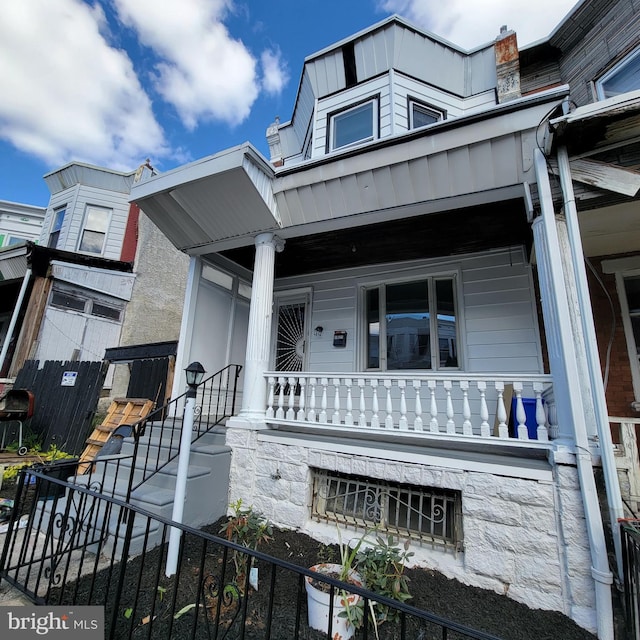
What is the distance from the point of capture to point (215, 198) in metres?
4.20

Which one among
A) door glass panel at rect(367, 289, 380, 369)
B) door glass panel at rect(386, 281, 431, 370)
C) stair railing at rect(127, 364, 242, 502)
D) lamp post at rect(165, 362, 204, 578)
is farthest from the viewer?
door glass panel at rect(367, 289, 380, 369)

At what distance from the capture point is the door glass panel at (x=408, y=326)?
16.3ft

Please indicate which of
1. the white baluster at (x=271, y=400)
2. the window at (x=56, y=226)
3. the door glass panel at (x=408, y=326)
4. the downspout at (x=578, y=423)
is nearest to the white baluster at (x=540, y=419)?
the downspout at (x=578, y=423)

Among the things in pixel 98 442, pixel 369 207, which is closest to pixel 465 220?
pixel 369 207

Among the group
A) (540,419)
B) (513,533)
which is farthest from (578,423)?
(513,533)

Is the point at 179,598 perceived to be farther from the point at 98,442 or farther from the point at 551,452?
the point at 98,442

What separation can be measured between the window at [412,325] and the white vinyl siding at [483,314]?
15 centimetres

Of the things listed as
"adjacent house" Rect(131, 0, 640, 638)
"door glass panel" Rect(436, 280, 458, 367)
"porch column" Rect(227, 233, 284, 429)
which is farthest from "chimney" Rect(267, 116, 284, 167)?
"door glass panel" Rect(436, 280, 458, 367)

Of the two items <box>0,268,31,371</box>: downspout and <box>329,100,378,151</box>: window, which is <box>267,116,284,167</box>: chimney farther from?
<box>0,268,31,371</box>: downspout

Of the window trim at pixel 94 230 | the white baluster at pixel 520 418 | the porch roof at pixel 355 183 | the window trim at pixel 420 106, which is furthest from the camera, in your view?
the window trim at pixel 94 230

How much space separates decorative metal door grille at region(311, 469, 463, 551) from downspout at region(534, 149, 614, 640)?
917 mm

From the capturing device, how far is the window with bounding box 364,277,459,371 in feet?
15.9

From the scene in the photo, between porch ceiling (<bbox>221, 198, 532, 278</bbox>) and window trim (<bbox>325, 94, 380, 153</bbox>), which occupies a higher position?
window trim (<bbox>325, 94, 380, 153</bbox>)

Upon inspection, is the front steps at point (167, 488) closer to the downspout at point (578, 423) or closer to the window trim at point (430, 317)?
the window trim at point (430, 317)
